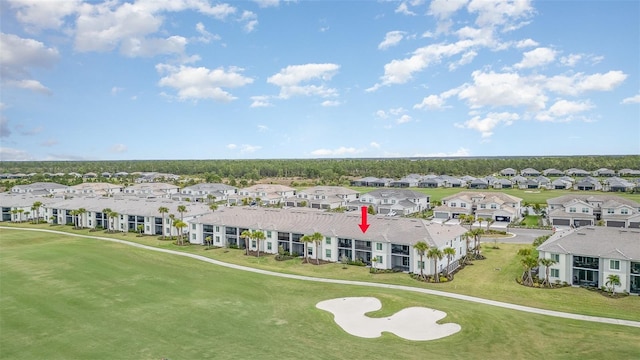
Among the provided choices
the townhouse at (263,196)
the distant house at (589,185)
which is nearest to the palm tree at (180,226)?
the townhouse at (263,196)

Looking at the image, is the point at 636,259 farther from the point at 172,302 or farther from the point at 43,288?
the point at 43,288

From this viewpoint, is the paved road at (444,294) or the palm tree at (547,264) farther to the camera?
the palm tree at (547,264)

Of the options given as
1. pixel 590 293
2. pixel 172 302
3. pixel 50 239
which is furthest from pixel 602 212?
pixel 50 239

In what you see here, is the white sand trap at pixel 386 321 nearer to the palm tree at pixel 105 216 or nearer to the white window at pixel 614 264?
the white window at pixel 614 264

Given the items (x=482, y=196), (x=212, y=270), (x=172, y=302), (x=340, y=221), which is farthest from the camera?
(x=482, y=196)

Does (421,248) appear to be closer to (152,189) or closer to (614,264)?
(614,264)

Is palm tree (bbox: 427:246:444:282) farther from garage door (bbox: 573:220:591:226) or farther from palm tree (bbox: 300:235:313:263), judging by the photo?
garage door (bbox: 573:220:591:226)

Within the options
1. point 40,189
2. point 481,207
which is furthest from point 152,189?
point 481,207

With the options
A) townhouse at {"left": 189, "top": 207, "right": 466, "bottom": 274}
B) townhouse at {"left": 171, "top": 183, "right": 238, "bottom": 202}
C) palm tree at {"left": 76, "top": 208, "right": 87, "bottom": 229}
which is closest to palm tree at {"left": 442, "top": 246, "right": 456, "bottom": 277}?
townhouse at {"left": 189, "top": 207, "right": 466, "bottom": 274}
